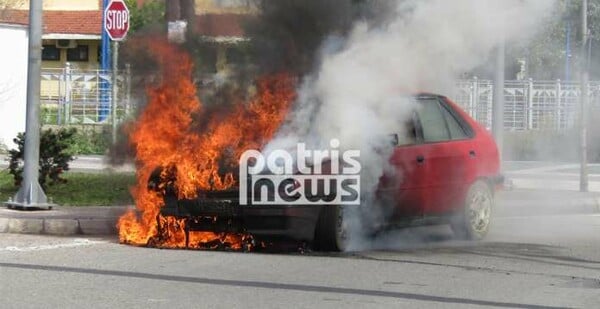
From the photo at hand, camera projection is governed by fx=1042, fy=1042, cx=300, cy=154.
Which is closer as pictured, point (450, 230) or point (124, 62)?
point (124, 62)

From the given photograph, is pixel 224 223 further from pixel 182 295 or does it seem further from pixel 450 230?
pixel 450 230

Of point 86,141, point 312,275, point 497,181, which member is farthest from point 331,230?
point 86,141

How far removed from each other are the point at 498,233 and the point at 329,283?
4.41 meters

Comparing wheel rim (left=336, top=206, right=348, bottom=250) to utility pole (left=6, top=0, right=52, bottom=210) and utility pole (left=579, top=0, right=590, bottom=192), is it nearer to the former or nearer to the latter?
utility pole (left=6, top=0, right=52, bottom=210)

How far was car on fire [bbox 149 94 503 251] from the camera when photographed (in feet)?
30.7

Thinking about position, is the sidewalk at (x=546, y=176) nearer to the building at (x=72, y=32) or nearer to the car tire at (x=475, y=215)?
the car tire at (x=475, y=215)

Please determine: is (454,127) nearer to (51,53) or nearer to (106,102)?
(106,102)

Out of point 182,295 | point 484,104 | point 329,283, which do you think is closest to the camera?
point 182,295

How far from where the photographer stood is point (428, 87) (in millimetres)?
10977

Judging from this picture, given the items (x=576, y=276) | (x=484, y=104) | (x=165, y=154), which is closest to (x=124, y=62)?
(x=165, y=154)

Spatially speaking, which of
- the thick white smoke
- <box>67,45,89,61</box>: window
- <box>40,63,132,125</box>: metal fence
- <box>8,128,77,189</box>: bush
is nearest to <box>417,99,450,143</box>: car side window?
the thick white smoke

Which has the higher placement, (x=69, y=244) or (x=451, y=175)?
(x=451, y=175)

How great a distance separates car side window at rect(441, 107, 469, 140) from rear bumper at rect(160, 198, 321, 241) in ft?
7.01

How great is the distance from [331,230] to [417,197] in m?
1.12
